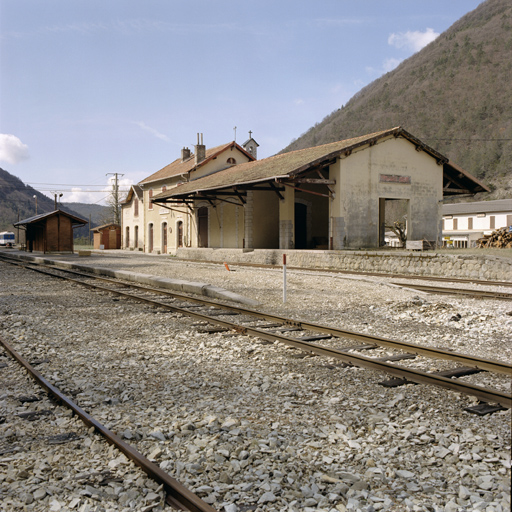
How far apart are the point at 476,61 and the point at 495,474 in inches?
5406

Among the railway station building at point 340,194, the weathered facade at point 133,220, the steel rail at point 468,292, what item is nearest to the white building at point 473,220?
the railway station building at point 340,194

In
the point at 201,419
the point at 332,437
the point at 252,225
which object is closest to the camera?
the point at 332,437

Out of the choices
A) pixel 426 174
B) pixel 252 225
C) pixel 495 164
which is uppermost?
pixel 495 164

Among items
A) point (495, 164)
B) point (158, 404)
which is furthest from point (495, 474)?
point (495, 164)

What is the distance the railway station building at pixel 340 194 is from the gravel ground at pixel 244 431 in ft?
49.3

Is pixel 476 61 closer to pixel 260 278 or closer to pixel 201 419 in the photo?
pixel 260 278

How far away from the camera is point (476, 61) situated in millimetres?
120062

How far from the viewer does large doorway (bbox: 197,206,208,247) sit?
33312 millimetres

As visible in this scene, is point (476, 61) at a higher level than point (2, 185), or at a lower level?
higher

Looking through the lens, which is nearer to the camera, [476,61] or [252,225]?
[252,225]

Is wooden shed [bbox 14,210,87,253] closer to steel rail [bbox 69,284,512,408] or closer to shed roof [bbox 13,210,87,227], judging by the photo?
shed roof [bbox 13,210,87,227]

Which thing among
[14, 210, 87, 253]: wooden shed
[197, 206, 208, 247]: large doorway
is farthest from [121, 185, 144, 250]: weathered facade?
[197, 206, 208, 247]: large doorway

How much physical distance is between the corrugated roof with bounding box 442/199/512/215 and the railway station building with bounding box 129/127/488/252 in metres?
32.1

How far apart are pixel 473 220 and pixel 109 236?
41485mm
